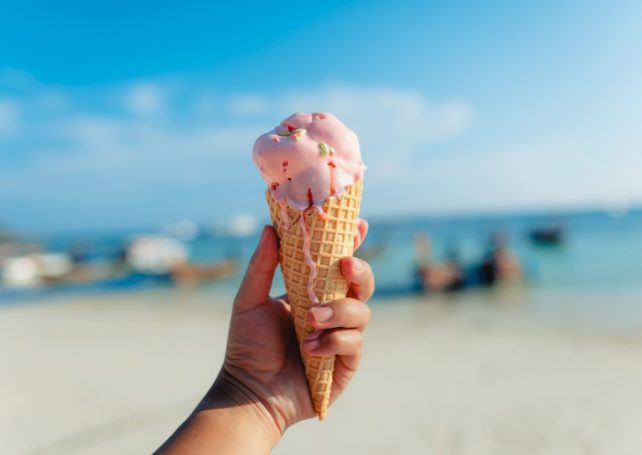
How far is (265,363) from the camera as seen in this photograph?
220cm

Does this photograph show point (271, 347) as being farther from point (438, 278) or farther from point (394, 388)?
point (438, 278)

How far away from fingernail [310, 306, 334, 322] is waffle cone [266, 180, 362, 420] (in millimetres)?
218

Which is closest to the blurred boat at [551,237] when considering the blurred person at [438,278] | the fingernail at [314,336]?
the blurred person at [438,278]

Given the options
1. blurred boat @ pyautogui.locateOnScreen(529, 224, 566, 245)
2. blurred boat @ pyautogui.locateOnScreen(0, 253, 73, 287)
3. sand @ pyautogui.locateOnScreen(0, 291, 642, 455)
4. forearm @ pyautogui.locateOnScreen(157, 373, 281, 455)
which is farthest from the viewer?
blurred boat @ pyautogui.locateOnScreen(529, 224, 566, 245)

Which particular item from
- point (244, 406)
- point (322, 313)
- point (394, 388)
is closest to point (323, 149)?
point (322, 313)

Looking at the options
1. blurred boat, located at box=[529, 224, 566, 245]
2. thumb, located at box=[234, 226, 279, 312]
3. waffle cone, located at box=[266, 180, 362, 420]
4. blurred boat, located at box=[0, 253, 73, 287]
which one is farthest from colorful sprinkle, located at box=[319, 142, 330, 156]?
blurred boat, located at box=[529, 224, 566, 245]

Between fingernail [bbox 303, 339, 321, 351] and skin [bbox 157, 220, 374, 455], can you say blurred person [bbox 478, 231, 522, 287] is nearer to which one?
skin [bbox 157, 220, 374, 455]

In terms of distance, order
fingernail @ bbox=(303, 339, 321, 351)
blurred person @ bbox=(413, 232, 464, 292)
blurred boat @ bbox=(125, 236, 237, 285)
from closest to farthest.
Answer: fingernail @ bbox=(303, 339, 321, 351) → blurred person @ bbox=(413, 232, 464, 292) → blurred boat @ bbox=(125, 236, 237, 285)

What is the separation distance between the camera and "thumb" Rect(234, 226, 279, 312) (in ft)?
7.14

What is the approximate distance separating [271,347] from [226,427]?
427 mm

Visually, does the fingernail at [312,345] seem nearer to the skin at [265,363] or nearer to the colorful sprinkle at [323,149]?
the skin at [265,363]

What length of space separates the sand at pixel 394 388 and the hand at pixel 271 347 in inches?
→ 105

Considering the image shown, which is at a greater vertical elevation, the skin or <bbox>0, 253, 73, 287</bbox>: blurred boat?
the skin

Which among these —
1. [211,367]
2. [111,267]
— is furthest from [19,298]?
[211,367]
